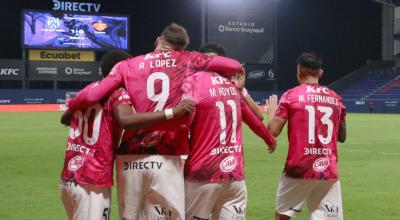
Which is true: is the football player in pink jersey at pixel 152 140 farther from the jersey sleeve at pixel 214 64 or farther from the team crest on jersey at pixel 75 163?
the team crest on jersey at pixel 75 163

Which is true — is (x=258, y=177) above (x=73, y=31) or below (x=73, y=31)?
below

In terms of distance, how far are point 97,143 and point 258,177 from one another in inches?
300

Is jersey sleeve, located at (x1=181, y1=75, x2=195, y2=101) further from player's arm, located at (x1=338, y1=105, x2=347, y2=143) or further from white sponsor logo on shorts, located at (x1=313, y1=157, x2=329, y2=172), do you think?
player's arm, located at (x1=338, y1=105, x2=347, y2=143)

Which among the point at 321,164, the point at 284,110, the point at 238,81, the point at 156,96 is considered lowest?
the point at 321,164

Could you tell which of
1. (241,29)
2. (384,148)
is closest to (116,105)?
(384,148)

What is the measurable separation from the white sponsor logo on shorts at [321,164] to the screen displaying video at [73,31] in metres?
42.9

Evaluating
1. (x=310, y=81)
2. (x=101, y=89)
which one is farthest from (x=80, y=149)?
(x=310, y=81)

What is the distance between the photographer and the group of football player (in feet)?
15.3

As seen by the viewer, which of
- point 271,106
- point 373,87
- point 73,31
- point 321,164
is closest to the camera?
point 321,164

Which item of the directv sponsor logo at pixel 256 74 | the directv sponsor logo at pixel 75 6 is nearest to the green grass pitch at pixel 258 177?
the directv sponsor logo at pixel 75 6

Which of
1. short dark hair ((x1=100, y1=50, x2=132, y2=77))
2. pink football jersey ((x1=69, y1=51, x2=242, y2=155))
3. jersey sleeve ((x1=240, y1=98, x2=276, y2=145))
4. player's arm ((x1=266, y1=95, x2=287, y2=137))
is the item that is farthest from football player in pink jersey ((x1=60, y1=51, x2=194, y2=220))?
player's arm ((x1=266, y1=95, x2=287, y2=137))

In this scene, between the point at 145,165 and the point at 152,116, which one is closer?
the point at 152,116

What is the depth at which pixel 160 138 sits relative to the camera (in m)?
4.70

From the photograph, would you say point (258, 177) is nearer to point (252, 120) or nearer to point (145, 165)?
point (252, 120)
